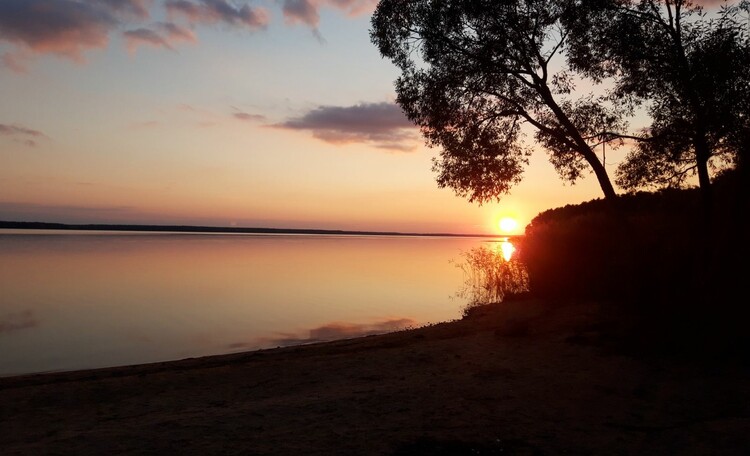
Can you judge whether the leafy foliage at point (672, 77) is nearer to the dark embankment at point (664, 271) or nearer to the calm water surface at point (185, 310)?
the dark embankment at point (664, 271)

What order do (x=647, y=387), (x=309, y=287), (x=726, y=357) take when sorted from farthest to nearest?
(x=309, y=287) → (x=726, y=357) → (x=647, y=387)

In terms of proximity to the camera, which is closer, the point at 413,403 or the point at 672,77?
the point at 413,403

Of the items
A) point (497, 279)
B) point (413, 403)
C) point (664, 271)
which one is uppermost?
point (664, 271)

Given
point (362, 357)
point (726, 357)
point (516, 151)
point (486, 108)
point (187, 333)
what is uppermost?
point (486, 108)

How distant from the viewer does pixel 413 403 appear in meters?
8.61

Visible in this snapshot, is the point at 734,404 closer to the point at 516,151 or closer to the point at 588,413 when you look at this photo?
the point at 588,413

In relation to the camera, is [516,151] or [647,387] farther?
[516,151]

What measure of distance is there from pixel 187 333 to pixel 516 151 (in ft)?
50.0

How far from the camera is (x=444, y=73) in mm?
19250

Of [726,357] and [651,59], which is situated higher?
[651,59]

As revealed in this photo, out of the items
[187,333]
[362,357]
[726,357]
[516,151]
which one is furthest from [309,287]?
[726,357]

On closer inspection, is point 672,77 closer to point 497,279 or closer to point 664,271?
point 664,271

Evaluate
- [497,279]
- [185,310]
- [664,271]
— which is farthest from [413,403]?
[185,310]

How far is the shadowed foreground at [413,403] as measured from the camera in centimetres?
677
